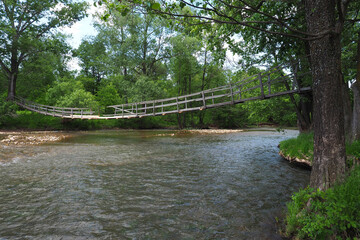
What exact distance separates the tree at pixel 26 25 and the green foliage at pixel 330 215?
Answer: 2600 centimetres

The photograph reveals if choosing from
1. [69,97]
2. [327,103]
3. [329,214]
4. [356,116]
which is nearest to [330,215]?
[329,214]

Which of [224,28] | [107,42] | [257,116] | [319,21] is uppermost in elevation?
[107,42]

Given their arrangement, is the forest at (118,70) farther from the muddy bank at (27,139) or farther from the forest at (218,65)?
the muddy bank at (27,139)

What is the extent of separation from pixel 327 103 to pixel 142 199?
3.80 metres

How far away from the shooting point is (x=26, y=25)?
21.9 m

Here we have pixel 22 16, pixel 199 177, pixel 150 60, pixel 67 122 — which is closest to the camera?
pixel 199 177

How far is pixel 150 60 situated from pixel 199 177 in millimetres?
23390

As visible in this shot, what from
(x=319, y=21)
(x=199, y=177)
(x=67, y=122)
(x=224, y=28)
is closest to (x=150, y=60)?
(x=67, y=122)

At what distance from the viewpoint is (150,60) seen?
87.9ft

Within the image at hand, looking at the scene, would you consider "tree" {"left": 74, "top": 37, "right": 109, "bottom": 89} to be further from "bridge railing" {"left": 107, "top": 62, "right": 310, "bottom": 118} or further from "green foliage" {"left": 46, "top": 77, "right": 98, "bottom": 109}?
"bridge railing" {"left": 107, "top": 62, "right": 310, "bottom": 118}

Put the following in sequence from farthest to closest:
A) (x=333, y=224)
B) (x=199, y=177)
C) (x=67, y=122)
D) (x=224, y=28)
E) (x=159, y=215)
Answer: (x=67, y=122), (x=224, y=28), (x=199, y=177), (x=159, y=215), (x=333, y=224)

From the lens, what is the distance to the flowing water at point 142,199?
3072 mm

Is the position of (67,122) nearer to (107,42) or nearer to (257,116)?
(107,42)

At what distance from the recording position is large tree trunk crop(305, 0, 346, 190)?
10.5 feet
